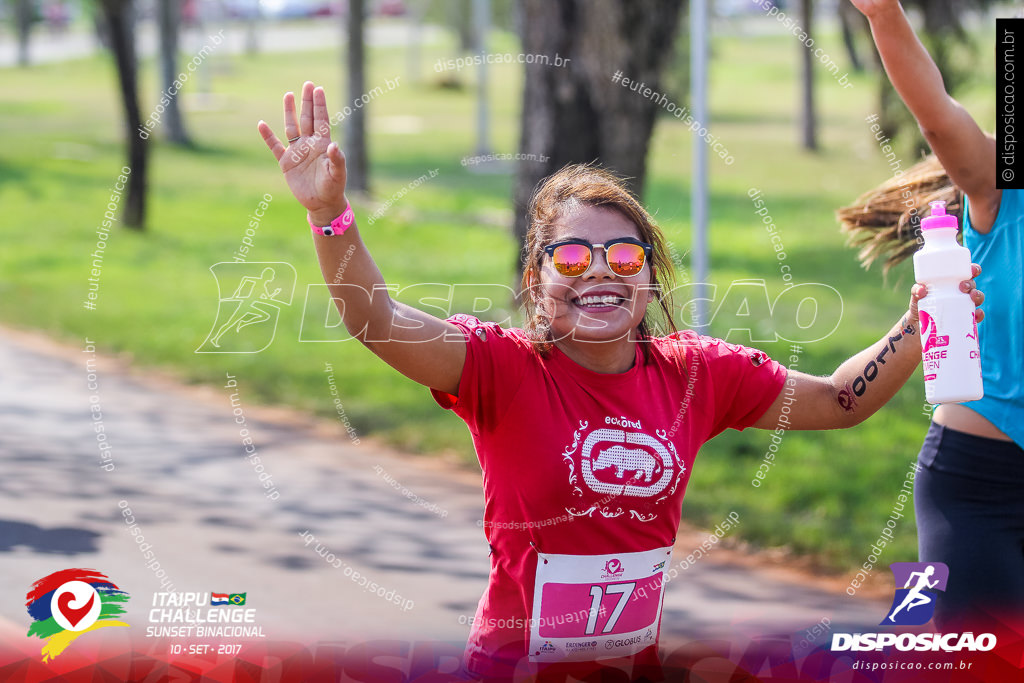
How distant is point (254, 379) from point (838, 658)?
19.9ft

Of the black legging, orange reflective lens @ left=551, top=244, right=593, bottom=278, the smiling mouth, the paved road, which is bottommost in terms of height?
the paved road

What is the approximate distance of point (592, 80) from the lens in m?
7.20

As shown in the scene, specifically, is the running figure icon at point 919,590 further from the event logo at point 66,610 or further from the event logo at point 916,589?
the event logo at point 66,610

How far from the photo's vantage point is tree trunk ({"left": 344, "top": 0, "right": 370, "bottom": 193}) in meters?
16.0

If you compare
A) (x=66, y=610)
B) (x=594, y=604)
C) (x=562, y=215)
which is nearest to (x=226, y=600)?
(x=66, y=610)

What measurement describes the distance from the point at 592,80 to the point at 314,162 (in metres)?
5.25

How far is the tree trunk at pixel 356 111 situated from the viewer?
631 inches

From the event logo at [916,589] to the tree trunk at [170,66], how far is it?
1986 cm

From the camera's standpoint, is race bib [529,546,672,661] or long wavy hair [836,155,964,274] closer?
race bib [529,546,672,661]

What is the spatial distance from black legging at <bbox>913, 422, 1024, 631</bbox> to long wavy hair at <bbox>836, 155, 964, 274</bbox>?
0.58 metres

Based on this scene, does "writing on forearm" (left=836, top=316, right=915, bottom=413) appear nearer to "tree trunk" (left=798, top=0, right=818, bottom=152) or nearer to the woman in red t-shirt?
the woman in red t-shirt

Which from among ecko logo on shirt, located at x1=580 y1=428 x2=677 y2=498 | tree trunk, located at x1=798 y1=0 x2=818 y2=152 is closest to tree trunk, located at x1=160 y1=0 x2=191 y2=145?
tree trunk, located at x1=798 y1=0 x2=818 y2=152

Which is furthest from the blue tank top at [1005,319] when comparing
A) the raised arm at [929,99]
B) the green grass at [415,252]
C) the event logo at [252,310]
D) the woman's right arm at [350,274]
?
the event logo at [252,310]

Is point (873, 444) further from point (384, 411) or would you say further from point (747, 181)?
point (747, 181)
